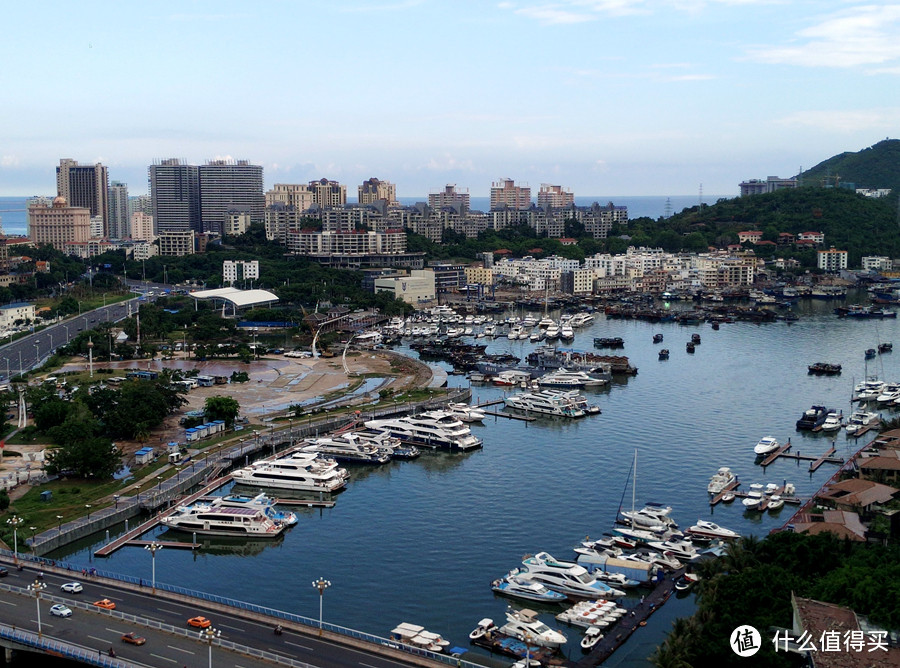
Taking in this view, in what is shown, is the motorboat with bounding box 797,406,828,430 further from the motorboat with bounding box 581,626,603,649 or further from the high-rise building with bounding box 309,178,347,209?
the high-rise building with bounding box 309,178,347,209

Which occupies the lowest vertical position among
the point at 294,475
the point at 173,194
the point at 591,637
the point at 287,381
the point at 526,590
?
the point at 591,637

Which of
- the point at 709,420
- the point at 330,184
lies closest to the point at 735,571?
the point at 709,420

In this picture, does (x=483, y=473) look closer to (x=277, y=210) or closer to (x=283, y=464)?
(x=283, y=464)

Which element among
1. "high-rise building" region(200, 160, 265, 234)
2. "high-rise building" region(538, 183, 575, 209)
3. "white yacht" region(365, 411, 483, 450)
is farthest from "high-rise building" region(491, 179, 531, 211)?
"white yacht" region(365, 411, 483, 450)

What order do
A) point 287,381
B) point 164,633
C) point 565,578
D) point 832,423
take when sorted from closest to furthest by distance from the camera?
1. point 164,633
2. point 565,578
3. point 832,423
4. point 287,381

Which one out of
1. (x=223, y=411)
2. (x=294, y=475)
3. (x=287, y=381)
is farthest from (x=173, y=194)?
(x=294, y=475)

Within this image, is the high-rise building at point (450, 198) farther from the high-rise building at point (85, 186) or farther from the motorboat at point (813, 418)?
the motorboat at point (813, 418)

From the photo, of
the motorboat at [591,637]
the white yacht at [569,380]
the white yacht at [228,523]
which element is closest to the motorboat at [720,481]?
the motorboat at [591,637]

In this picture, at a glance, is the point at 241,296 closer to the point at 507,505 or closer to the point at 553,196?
the point at 507,505
